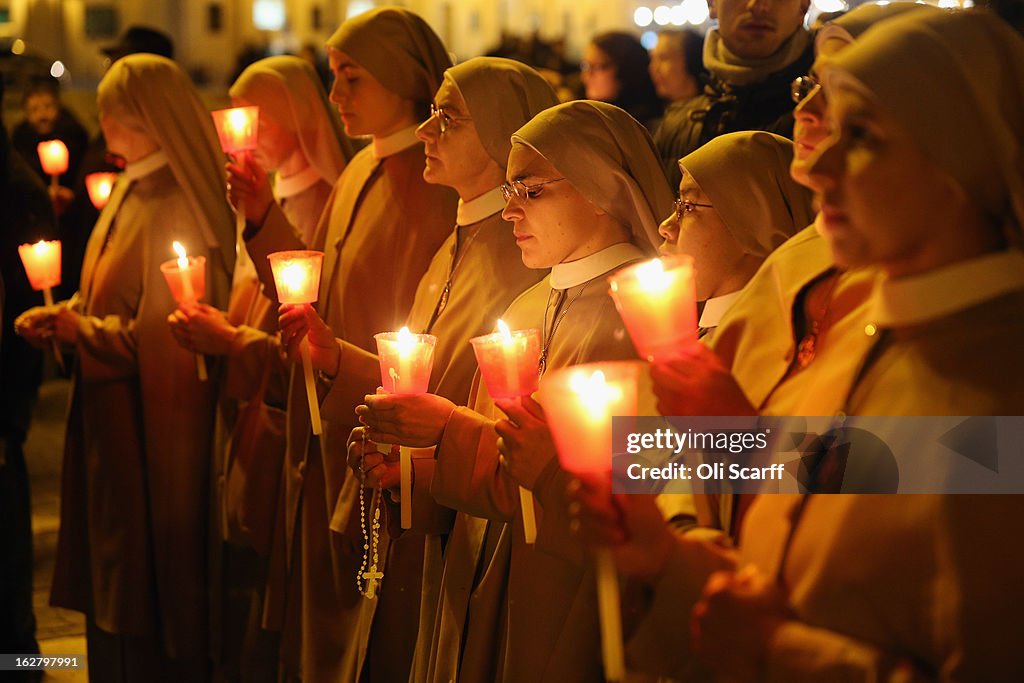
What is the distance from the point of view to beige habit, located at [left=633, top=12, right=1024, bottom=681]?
1.73m

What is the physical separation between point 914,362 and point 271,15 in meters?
44.9

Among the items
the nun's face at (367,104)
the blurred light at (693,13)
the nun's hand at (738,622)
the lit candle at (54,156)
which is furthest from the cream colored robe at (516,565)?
the blurred light at (693,13)

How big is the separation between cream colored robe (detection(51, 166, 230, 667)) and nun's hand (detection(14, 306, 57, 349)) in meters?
0.16

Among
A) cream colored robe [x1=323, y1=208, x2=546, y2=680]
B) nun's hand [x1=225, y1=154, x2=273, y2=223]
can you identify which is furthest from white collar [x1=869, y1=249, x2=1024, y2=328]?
nun's hand [x1=225, y1=154, x2=273, y2=223]

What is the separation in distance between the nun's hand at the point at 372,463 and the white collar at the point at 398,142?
151 centimetres

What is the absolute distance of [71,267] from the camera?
26.5 feet

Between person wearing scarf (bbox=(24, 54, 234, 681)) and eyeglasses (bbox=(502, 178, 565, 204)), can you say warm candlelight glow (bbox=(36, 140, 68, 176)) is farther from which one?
eyeglasses (bbox=(502, 178, 565, 204))

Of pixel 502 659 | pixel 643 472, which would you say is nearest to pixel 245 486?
pixel 502 659

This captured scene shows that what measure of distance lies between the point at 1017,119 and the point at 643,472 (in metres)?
0.93

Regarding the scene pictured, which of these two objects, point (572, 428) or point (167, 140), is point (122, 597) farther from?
point (572, 428)

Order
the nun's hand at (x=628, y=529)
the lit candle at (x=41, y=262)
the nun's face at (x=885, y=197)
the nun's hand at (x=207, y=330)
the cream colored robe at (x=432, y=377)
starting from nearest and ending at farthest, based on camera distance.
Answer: the nun's face at (x=885, y=197), the nun's hand at (x=628, y=529), the cream colored robe at (x=432, y=377), the nun's hand at (x=207, y=330), the lit candle at (x=41, y=262)

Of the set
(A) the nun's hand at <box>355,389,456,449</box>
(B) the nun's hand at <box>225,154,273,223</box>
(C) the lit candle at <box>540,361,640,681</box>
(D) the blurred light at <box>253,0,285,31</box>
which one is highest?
(D) the blurred light at <box>253,0,285,31</box>

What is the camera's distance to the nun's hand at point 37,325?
17.7ft

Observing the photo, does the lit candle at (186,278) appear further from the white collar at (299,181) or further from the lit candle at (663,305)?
the lit candle at (663,305)
